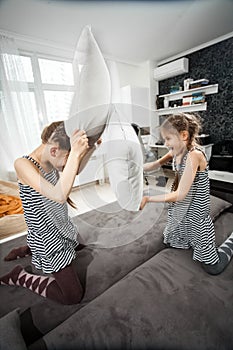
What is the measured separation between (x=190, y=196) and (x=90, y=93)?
66cm

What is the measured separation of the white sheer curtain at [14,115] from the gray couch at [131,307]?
1.55 m

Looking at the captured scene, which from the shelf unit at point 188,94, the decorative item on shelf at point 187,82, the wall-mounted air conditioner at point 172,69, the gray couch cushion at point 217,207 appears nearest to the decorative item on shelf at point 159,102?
the shelf unit at point 188,94

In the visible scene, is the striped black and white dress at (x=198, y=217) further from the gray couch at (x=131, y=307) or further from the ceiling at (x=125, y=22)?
the ceiling at (x=125, y=22)

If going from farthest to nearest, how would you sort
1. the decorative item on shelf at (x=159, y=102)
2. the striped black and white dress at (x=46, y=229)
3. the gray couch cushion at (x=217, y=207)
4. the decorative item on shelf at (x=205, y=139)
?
1. the decorative item on shelf at (x=159, y=102)
2. the decorative item on shelf at (x=205, y=139)
3. the gray couch cushion at (x=217, y=207)
4. the striped black and white dress at (x=46, y=229)

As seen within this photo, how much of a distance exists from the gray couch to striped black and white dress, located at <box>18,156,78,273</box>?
0.14m

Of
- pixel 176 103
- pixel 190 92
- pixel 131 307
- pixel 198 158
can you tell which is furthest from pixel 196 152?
pixel 176 103

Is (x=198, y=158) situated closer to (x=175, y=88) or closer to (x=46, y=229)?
(x=46, y=229)

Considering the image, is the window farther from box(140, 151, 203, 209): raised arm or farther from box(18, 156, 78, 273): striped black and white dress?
box(140, 151, 203, 209): raised arm

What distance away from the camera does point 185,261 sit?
0.88m

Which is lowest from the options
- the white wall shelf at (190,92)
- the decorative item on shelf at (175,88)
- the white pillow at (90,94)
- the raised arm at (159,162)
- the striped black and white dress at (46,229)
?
the striped black and white dress at (46,229)

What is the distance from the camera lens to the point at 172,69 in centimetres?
291

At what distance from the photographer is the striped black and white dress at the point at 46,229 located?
702mm

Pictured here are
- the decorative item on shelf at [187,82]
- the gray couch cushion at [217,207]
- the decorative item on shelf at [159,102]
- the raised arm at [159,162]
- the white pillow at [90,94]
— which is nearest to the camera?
the white pillow at [90,94]

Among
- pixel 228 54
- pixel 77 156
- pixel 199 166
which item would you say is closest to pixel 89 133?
pixel 77 156
